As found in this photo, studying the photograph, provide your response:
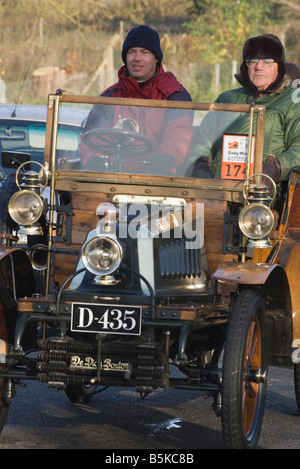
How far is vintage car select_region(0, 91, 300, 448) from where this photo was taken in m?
5.04

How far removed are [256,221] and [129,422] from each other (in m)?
1.49

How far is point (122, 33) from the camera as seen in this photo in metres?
31.6

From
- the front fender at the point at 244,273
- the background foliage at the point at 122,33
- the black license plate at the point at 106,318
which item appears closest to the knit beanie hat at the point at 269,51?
the front fender at the point at 244,273

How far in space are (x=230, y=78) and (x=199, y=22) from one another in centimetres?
336

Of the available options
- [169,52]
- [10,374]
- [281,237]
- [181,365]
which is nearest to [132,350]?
[181,365]

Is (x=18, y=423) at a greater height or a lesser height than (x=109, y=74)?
lesser

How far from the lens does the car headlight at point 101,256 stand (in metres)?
5.11

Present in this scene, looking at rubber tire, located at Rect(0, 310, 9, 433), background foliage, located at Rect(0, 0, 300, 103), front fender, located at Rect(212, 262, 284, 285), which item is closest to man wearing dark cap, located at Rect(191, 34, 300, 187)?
front fender, located at Rect(212, 262, 284, 285)

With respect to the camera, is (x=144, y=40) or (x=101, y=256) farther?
(x=144, y=40)

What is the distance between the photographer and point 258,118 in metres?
6.05

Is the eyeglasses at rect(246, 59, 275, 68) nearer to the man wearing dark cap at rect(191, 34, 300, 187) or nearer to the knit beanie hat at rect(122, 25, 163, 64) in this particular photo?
the man wearing dark cap at rect(191, 34, 300, 187)

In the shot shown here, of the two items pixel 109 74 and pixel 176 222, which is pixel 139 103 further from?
pixel 109 74

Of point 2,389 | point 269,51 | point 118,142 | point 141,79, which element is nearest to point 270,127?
point 269,51

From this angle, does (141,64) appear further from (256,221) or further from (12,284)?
(12,284)
